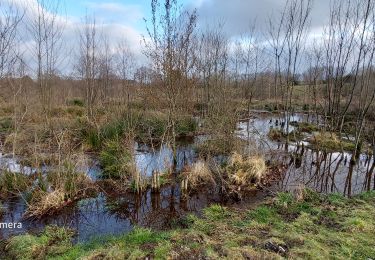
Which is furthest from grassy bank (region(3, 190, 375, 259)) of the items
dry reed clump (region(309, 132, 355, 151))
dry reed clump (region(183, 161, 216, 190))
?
dry reed clump (region(309, 132, 355, 151))

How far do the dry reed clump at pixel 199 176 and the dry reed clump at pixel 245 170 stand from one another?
1.77ft

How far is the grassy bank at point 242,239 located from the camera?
3777 millimetres

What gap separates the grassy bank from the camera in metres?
3.78

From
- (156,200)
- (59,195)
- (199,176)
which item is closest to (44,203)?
(59,195)

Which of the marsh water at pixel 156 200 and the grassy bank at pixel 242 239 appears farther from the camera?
the marsh water at pixel 156 200

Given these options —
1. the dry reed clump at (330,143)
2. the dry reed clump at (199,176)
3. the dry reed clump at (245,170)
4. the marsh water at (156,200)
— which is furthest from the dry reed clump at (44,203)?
the dry reed clump at (330,143)

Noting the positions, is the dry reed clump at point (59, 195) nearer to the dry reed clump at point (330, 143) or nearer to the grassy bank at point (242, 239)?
the grassy bank at point (242, 239)

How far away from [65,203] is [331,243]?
5.04m

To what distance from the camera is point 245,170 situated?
777cm

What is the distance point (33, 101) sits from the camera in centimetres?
1343

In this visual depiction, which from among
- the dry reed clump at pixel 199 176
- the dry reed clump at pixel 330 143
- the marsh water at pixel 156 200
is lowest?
the marsh water at pixel 156 200

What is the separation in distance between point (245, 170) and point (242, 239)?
146 inches

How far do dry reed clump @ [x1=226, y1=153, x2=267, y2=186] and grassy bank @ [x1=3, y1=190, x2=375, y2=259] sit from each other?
1771 mm

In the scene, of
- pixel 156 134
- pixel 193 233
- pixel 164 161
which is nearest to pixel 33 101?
pixel 156 134
